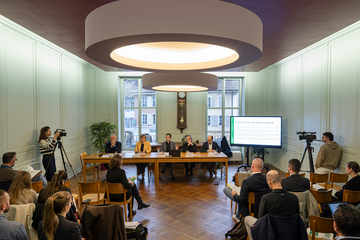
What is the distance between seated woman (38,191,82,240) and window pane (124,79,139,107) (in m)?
7.84

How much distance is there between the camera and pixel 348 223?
5.57 ft

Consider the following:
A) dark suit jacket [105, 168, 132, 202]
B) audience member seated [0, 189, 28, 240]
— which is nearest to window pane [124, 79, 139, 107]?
dark suit jacket [105, 168, 132, 202]

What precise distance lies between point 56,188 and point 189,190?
366cm

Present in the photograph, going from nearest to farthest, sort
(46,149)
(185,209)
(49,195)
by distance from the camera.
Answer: (49,195) < (185,209) < (46,149)

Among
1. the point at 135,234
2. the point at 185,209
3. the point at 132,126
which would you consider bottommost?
the point at 185,209

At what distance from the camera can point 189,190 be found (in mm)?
5980

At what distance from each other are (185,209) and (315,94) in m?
4.55

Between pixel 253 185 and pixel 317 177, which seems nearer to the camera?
pixel 253 185

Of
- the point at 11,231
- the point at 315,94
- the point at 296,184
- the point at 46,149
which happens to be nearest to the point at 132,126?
the point at 46,149

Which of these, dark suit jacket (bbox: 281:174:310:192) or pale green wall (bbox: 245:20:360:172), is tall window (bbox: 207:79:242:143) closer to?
pale green wall (bbox: 245:20:360:172)

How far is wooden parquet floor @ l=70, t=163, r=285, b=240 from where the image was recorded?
3.83m

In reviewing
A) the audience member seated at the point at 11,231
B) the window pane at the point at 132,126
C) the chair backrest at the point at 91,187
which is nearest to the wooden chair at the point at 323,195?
the chair backrest at the point at 91,187

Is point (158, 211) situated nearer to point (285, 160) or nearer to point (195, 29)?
point (195, 29)

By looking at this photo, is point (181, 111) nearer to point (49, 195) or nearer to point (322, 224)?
point (49, 195)
